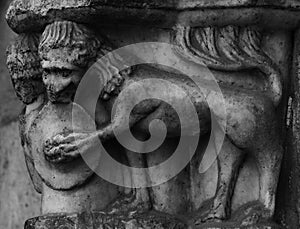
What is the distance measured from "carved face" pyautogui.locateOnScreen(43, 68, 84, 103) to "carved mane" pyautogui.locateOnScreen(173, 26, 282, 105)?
0.72 feet

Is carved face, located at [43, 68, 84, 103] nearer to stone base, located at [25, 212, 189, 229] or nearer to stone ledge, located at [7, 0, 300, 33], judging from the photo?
stone ledge, located at [7, 0, 300, 33]

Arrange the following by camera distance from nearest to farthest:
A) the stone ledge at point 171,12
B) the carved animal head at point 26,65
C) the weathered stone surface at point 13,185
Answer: the stone ledge at point 171,12, the carved animal head at point 26,65, the weathered stone surface at point 13,185

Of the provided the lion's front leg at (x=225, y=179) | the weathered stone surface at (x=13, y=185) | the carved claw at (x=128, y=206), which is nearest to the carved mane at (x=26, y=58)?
the carved claw at (x=128, y=206)

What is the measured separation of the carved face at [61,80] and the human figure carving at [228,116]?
0.08 metres

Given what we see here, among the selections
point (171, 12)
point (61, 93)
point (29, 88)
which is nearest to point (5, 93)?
point (29, 88)

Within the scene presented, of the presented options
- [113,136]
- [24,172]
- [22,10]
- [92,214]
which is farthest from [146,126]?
[24,172]

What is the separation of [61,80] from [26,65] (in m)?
0.18

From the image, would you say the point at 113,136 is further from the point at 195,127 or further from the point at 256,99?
the point at 256,99

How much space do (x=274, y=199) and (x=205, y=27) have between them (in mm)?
375

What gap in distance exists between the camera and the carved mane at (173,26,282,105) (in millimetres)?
2146

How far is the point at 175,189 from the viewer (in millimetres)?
2207

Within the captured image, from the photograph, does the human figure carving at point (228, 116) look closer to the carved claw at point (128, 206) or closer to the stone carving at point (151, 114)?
the stone carving at point (151, 114)

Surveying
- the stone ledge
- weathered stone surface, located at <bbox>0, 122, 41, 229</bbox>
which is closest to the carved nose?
the stone ledge

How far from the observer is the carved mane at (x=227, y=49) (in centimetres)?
215
